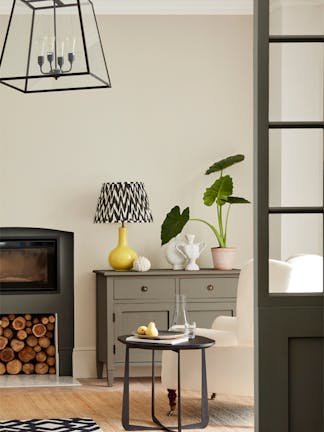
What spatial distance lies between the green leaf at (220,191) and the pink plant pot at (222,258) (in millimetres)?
368

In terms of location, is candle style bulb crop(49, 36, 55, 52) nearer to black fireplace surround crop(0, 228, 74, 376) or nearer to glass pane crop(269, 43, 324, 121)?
glass pane crop(269, 43, 324, 121)

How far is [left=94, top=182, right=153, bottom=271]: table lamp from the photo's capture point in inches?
269

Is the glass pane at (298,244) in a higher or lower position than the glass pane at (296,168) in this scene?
lower

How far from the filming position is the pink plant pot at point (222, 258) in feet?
23.1

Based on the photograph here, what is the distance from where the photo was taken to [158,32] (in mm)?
7305

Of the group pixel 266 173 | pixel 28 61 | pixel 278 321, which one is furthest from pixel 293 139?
pixel 28 61

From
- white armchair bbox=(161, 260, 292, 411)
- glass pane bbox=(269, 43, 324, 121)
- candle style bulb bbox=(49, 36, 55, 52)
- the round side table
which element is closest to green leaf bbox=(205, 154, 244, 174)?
white armchair bbox=(161, 260, 292, 411)

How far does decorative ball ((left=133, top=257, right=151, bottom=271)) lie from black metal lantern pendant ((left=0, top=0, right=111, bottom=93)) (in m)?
2.35

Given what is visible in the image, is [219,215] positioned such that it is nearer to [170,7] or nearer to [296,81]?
[170,7]

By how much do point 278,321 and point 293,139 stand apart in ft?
2.03

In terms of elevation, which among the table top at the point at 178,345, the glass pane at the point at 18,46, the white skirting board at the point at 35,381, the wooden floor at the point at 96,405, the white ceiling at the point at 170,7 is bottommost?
the wooden floor at the point at 96,405

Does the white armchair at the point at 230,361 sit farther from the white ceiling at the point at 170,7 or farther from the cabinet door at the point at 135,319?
the white ceiling at the point at 170,7

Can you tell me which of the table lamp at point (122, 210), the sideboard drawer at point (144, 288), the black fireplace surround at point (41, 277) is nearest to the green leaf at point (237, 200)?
the table lamp at point (122, 210)

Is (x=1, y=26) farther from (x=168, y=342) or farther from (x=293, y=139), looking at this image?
(x=293, y=139)
